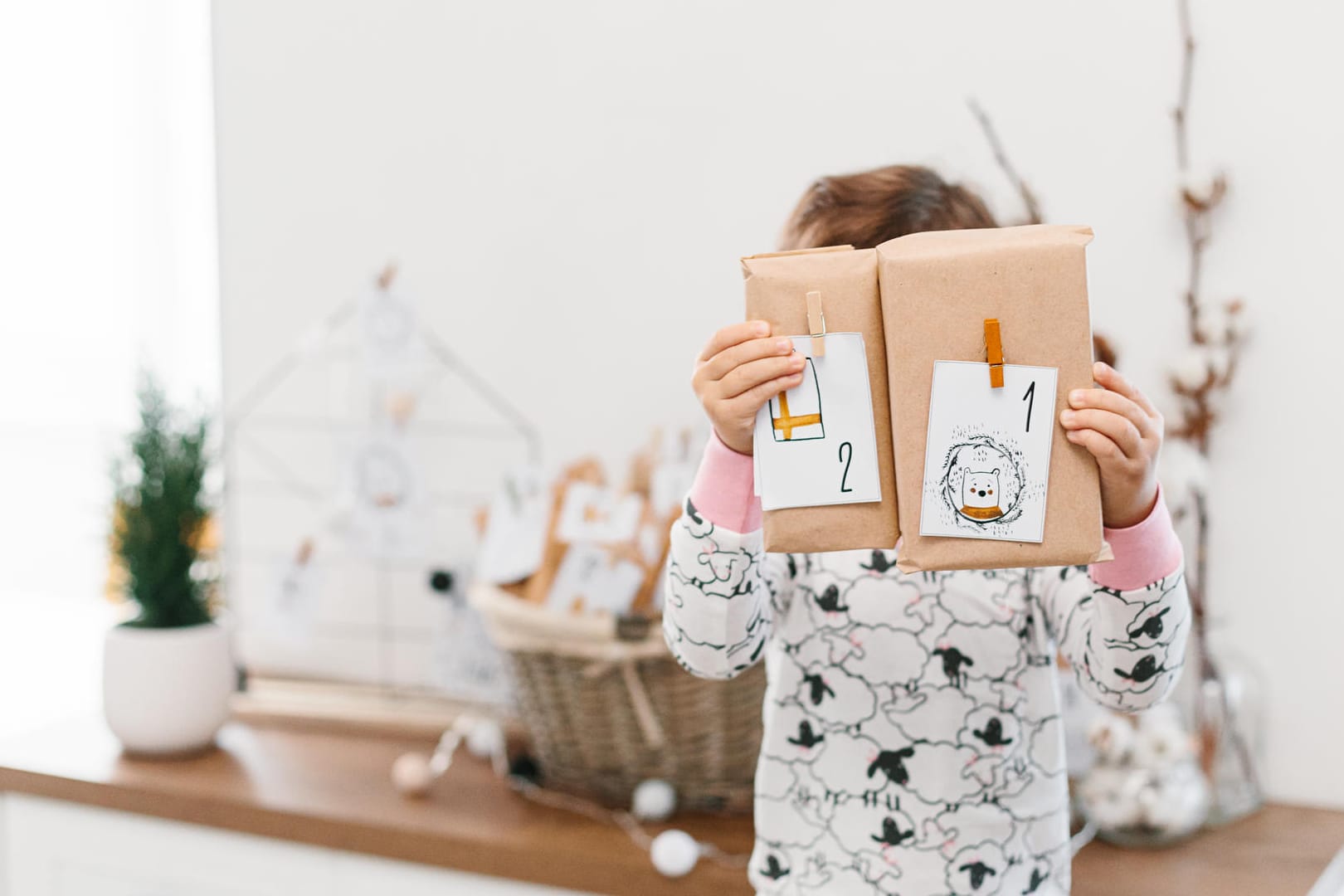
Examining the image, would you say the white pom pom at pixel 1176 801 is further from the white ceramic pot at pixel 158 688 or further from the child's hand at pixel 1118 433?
the white ceramic pot at pixel 158 688

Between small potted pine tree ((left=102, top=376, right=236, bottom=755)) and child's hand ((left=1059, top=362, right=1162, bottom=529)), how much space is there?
104cm

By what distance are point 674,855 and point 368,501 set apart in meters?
0.59

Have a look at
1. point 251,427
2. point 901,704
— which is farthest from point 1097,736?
point 251,427

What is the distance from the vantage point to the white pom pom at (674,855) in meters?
1.06

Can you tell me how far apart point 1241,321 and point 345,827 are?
3.13ft

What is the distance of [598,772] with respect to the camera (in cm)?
121

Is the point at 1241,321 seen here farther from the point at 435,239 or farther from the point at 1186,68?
the point at 435,239

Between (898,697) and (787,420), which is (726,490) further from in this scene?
(898,697)

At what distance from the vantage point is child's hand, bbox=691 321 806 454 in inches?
27.4

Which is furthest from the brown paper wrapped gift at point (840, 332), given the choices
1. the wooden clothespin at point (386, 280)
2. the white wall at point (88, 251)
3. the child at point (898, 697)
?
the white wall at point (88, 251)

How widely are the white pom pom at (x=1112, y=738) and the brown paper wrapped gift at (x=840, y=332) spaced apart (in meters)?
0.51

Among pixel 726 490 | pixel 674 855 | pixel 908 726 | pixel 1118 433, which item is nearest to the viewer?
pixel 1118 433

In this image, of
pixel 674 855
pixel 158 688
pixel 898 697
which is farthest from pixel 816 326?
pixel 158 688

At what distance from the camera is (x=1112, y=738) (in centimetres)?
111
